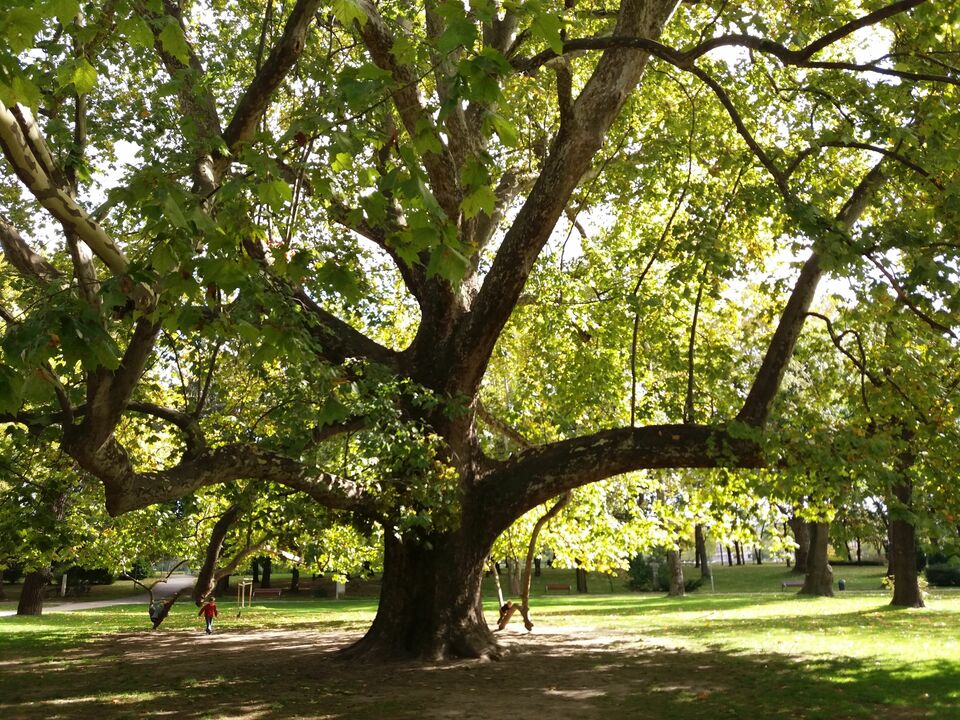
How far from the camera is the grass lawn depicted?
9.24 m

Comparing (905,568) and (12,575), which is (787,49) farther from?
(12,575)

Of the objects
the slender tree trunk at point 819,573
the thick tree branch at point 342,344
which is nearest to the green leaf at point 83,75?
the thick tree branch at point 342,344

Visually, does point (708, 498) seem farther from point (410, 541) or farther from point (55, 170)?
point (55, 170)

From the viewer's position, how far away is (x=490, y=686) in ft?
35.3

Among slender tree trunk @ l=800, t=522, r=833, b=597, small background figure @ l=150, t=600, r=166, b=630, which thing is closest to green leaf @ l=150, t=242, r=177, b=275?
small background figure @ l=150, t=600, r=166, b=630

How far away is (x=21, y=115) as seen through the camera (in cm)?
546

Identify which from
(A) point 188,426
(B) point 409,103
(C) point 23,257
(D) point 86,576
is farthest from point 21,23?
(D) point 86,576

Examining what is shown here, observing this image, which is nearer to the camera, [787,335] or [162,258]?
[162,258]

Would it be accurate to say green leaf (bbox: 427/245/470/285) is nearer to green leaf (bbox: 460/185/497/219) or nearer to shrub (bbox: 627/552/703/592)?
green leaf (bbox: 460/185/497/219)

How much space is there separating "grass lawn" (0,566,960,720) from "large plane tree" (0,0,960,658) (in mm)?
1722

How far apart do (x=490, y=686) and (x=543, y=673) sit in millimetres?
1485

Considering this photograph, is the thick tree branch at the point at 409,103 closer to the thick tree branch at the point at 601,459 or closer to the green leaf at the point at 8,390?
the green leaf at the point at 8,390

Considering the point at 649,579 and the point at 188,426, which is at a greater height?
the point at 188,426

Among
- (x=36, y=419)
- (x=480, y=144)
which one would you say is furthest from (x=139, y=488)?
(x=480, y=144)
